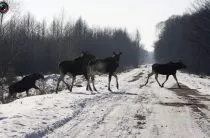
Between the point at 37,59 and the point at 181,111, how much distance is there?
65228 millimetres

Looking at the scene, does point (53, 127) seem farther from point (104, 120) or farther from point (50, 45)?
point (50, 45)

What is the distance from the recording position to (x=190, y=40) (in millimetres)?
63281

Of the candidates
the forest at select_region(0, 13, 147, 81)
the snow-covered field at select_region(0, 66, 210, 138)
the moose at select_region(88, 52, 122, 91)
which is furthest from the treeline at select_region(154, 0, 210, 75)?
the snow-covered field at select_region(0, 66, 210, 138)

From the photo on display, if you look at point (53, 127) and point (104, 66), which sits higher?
point (104, 66)

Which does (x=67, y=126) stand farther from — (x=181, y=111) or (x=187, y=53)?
(x=187, y=53)

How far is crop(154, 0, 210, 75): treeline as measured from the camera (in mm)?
51341

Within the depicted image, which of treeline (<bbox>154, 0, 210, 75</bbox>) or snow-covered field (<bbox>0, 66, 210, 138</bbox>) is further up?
treeline (<bbox>154, 0, 210, 75</bbox>)

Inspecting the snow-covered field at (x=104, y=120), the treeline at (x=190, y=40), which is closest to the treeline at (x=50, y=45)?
the treeline at (x=190, y=40)

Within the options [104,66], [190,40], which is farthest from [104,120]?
[190,40]

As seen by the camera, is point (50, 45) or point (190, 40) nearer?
point (190, 40)

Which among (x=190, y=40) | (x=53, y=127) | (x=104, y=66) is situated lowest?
(x=53, y=127)

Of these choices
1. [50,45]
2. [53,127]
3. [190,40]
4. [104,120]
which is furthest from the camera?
[50,45]

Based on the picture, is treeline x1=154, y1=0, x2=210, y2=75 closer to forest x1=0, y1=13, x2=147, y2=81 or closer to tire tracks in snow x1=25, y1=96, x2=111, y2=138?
forest x1=0, y1=13, x2=147, y2=81

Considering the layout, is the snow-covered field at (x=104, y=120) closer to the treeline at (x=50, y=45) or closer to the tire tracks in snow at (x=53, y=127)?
the tire tracks in snow at (x=53, y=127)
